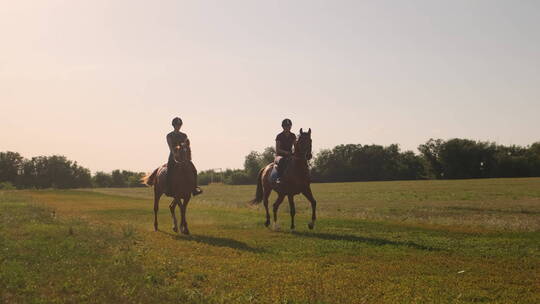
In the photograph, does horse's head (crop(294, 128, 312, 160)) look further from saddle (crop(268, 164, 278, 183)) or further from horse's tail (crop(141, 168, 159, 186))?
horse's tail (crop(141, 168, 159, 186))

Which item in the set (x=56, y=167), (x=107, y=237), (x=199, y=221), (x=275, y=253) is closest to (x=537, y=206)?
(x=199, y=221)

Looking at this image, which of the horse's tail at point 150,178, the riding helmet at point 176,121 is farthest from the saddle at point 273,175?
the horse's tail at point 150,178

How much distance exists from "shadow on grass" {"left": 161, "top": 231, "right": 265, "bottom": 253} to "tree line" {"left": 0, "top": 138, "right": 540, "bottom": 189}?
7393 cm

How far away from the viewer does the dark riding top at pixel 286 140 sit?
655 inches

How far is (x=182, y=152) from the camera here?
1542 cm

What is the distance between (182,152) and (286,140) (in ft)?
12.6

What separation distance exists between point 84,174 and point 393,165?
90774 mm

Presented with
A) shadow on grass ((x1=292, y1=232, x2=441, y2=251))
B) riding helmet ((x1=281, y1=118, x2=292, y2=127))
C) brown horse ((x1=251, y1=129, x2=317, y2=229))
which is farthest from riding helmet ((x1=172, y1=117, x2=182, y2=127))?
shadow on grass ((x1=292, y1=232, x2=441, y2=251))

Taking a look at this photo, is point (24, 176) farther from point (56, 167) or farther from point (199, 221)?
point (199, 221)

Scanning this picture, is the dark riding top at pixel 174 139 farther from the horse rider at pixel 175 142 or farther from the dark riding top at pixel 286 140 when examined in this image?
the dark riding top at pixel 286 140

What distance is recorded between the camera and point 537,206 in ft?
90.9

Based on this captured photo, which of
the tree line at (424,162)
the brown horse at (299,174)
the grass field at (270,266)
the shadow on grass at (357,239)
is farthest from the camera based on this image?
the tree line at (424,162)

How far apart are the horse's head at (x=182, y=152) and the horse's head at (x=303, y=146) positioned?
3773 mm

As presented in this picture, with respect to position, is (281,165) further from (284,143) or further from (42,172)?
(42,172)
